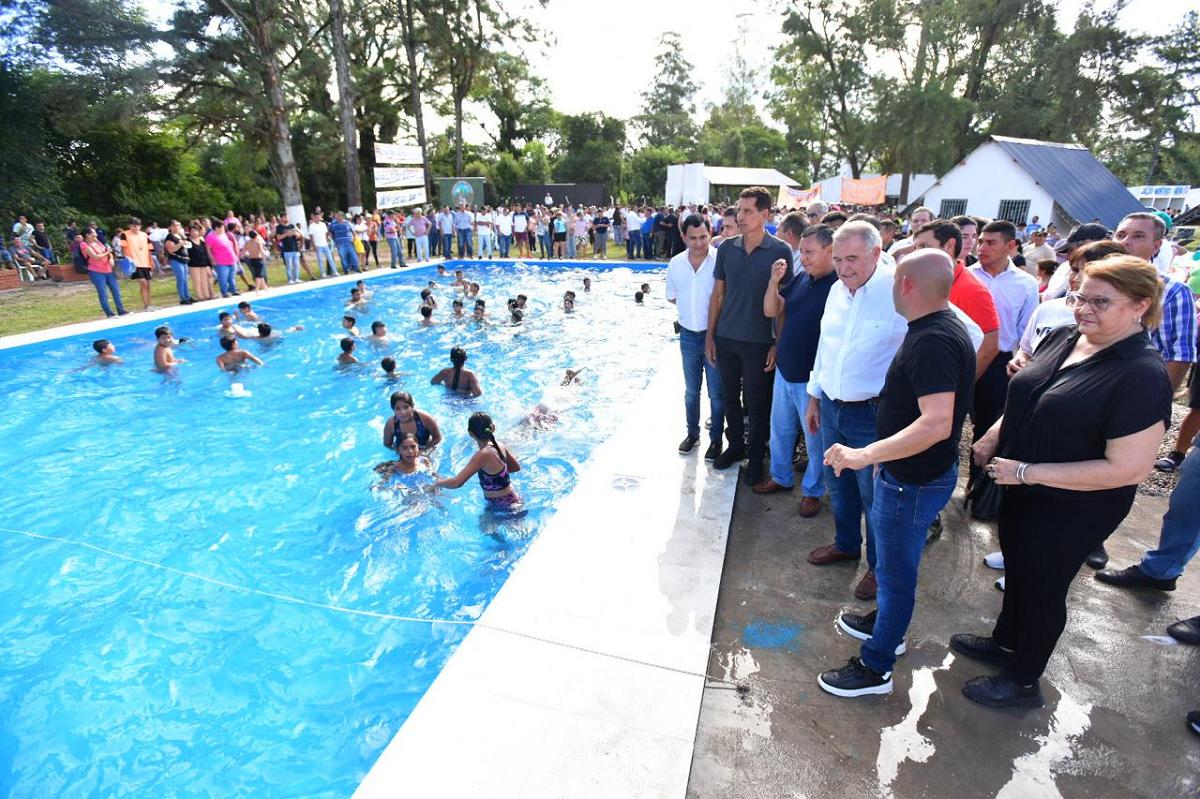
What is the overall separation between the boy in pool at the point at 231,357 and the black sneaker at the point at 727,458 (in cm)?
876

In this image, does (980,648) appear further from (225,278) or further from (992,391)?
(225,278)

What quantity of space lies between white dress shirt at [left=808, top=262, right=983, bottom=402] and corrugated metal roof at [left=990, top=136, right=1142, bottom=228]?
86.4ft

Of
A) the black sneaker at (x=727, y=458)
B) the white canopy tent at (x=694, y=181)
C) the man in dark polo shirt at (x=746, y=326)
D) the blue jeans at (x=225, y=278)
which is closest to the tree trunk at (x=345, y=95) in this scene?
the blue jeans at (x=225, y=278)

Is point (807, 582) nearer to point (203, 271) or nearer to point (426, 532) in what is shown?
point (426, 532)

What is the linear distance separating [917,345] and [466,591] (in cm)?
363

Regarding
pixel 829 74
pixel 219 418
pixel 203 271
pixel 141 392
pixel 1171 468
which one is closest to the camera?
pixel 1171 468

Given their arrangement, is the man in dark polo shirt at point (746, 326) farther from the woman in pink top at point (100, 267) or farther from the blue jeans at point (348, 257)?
the blue jeans at point (348, 257)

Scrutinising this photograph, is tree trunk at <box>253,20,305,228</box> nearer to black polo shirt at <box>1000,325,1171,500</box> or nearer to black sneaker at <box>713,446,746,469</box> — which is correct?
black sneaker at <box>713,446,746,469</box>

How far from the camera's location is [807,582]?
139 inches

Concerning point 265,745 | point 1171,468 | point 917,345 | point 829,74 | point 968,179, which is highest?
point 829,74

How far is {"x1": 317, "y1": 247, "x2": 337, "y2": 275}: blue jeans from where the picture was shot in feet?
56.5

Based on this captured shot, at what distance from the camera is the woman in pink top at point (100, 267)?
37.2 ft

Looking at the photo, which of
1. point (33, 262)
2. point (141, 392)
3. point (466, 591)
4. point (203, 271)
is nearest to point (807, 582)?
point (466, 591)

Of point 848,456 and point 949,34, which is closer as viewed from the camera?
point 848,456
